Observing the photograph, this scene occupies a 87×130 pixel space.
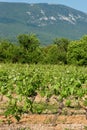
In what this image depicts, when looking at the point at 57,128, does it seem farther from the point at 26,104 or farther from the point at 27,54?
the point at 27,54

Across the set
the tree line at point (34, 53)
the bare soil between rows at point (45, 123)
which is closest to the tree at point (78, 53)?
the tree line at point (34, 53)

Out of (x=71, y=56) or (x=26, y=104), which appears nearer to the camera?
(x=26, y=104)

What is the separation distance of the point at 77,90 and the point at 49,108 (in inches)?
200

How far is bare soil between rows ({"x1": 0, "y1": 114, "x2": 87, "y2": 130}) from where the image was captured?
15.3 m

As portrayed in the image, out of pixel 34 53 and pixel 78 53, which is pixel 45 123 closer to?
pixel 34 53

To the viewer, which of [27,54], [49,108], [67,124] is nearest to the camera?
[67,124]

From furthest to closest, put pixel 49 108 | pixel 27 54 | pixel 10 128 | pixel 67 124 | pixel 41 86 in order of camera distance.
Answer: pixel 27 54, pixel 49 108, pixel 41 86, pixel 67 124, pixel 10 128

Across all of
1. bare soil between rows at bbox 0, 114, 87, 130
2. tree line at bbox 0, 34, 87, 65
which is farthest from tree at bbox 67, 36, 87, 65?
bare soil between rows at bbox 0, 114, 87, 130

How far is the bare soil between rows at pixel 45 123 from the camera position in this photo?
1530cm

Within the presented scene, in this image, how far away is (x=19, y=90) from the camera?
17.1m

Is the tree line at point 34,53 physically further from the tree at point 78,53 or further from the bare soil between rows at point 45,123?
the bare soil between rows at point 45,123

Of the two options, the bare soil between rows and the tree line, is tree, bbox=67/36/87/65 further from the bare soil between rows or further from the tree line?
the bare soil between rows

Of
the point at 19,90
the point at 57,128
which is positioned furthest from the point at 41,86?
the point at 57,128

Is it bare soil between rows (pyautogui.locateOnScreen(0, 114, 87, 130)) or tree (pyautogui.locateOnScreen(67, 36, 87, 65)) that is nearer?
bare soil between rows (pyautogui.locateOnScreen(0, 114, 87, 130))
